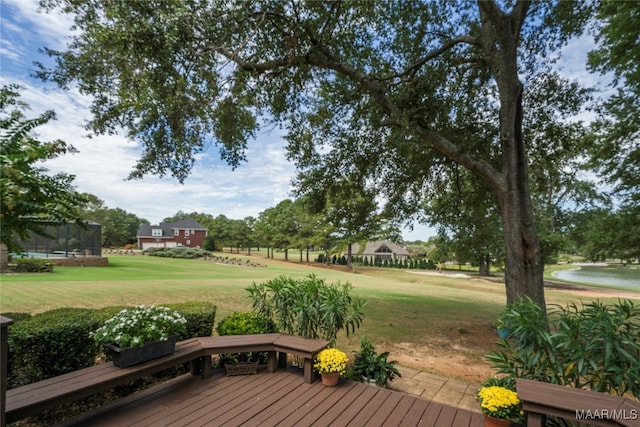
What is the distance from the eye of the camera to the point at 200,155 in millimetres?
7219

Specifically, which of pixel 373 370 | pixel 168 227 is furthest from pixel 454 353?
pixel 168 227

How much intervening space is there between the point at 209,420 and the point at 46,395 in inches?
52.5

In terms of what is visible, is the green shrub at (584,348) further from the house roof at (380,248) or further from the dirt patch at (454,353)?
the house roof at (380,248)

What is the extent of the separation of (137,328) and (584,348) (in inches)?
173

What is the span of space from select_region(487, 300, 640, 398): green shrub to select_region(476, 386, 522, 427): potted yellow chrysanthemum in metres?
0.39

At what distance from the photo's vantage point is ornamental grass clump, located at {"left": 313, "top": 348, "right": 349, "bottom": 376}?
353 cm

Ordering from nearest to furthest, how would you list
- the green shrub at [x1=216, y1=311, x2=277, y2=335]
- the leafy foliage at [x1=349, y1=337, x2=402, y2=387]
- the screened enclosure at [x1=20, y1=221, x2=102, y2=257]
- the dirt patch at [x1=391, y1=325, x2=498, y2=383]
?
the leafy foliage at [x1=349, y1=337, x2=402, y2=387]
the green shrub at [x1=216, y1=311, x2=277, y2=335]
the dirt patch at [x1=391, y1=325, x2=498, y2=383]
the screened enclosure at [x1=20, y1=221, x2=102, y2=257]

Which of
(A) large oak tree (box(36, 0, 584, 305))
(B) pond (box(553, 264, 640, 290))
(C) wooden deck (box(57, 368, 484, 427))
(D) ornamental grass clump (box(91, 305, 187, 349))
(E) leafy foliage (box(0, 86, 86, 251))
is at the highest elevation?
(A) large oak tree (box(36, 0, 584, 305))

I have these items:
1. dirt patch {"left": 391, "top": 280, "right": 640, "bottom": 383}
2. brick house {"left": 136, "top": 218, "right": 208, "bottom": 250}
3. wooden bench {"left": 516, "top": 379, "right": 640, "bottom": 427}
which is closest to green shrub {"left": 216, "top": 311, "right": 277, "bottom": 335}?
dirt patch {"left": 391, "top": 280, "right": 640, "bottom": 383}

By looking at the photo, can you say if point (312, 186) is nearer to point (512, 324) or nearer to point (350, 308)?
point (350, 308)

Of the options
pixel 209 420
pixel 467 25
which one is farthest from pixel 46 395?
pixel 467 25

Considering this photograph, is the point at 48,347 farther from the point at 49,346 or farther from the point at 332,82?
the point at 332,82

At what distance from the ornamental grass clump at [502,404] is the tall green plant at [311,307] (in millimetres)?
1616

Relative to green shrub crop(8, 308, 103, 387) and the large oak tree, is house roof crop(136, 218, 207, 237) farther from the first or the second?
green shrub crop(8, 308, 103, 387)
